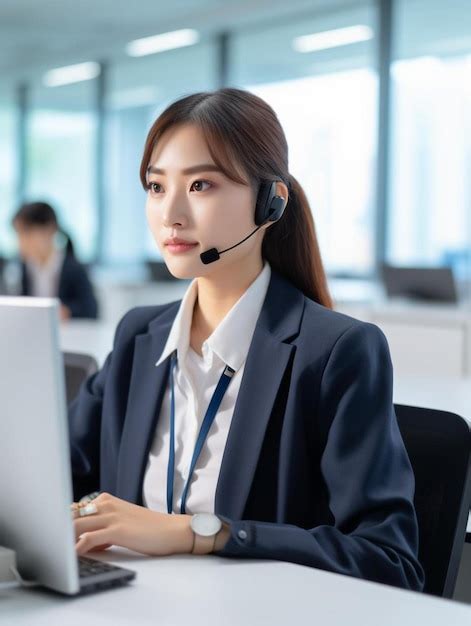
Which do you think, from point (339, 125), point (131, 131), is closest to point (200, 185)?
→ point (339, 125)

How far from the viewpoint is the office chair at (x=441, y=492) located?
1.34 metres

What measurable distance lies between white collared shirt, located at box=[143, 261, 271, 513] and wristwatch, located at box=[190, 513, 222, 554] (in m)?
0.21

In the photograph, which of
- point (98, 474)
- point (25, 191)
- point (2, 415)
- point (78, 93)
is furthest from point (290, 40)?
point (2, 415)

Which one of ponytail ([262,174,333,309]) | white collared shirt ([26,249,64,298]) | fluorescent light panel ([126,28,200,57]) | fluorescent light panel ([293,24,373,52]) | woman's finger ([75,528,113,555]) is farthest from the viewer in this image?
fluorescent light panel ([126,28,200,57])

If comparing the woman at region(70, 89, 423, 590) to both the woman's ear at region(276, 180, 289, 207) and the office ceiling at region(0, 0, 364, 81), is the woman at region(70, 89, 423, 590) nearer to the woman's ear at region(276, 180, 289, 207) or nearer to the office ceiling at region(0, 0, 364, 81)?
the woman's ear at region(276, 180, 289, 207)

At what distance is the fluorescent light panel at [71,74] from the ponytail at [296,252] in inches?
339

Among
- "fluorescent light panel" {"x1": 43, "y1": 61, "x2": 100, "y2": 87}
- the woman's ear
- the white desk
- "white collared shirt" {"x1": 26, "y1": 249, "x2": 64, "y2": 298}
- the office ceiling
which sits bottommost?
the white desk

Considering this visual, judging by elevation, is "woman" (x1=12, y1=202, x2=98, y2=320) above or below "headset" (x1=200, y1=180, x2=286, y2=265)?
below

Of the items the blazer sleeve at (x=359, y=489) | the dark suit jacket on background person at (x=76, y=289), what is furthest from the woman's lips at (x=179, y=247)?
the dark suit jacket on background person at (x=76, y=289)

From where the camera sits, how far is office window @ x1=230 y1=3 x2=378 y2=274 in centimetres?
707

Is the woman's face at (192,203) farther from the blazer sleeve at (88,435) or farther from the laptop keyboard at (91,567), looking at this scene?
the laptop keyboard at (91,567)

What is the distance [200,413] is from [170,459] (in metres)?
0.09

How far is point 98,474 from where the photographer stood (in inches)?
64.7

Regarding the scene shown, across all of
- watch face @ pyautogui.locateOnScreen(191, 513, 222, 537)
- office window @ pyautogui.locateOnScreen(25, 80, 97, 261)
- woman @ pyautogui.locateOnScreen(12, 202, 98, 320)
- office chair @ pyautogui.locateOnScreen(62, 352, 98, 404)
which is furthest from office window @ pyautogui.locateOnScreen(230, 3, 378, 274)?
watch face @ pyautogui.locateOnScreen(191, 513, 222, 537)
